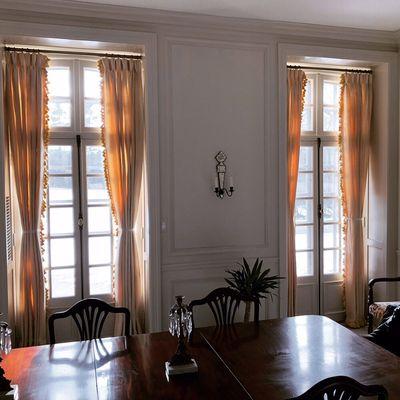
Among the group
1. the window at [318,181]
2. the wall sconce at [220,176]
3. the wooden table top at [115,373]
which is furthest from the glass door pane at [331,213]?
the wooden table top at [115,373]

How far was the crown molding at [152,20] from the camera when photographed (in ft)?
10.1

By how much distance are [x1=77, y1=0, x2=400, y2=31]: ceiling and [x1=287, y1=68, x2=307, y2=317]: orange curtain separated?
517mm

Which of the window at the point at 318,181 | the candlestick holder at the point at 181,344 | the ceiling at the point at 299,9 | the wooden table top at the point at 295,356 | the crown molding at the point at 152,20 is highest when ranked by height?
the ceiling at the point at 299,9

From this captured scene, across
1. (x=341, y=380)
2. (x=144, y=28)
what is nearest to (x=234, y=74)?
(x=144, y=28)

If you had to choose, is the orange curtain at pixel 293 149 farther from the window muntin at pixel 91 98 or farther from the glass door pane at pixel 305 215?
the window muntin at pixel 91 98

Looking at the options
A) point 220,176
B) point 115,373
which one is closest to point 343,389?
point 115,373

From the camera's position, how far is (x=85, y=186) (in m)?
3.54

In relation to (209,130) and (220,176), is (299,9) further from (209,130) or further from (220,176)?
(220,176)

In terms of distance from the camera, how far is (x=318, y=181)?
412 cm

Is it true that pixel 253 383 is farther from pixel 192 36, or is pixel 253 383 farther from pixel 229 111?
pixel 192 36

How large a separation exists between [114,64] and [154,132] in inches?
24.6

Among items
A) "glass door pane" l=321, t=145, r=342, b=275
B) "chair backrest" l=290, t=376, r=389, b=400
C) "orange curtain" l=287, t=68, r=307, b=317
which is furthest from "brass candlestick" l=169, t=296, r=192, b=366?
"glass door pane" l=321, t=145, r=342, b=275

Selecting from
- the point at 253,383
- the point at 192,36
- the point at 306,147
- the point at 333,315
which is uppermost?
the point at 192,36

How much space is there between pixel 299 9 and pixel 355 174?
1555mm
